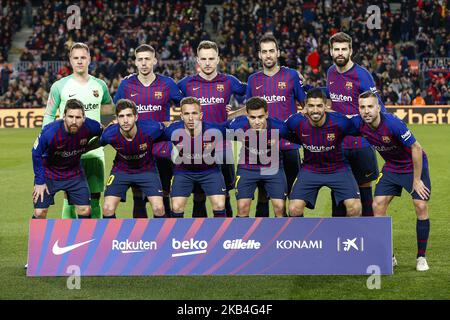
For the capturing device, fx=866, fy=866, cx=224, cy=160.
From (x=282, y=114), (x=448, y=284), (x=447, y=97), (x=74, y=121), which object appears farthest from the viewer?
(x=447, y=97)

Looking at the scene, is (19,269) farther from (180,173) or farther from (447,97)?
(447,97)

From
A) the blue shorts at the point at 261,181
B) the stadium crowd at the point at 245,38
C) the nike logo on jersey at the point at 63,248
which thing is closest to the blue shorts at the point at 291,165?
the blue shorts at the point at 261,181

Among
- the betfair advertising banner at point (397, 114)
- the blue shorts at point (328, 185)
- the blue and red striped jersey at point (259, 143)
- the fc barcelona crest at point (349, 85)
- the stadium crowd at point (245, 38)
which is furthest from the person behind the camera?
the stadium crowd at point (245, 38)

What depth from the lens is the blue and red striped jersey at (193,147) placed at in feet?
30.6

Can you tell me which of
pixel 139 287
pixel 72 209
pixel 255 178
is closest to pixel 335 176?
pixel 255 178

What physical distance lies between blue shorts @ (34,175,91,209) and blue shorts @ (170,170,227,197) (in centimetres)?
95

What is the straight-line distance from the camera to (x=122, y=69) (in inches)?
1184

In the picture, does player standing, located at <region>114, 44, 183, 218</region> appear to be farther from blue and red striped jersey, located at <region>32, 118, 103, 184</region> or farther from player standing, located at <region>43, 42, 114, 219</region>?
blue and red striped jersey, located at <region>32, 118, 103, 184</region>

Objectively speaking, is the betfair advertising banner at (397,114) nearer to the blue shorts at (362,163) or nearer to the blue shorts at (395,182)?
the blue shorts at (362,163)

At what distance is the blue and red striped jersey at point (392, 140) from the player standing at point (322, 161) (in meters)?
0.18

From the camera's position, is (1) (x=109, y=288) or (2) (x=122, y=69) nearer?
(1) (x=109, y=288)

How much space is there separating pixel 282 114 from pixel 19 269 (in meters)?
3.38

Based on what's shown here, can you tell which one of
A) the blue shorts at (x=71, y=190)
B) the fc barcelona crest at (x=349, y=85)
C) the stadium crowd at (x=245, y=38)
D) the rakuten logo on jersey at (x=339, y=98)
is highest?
the stadium crowd at (x=245, y=38)

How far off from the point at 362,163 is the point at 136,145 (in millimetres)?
2566
